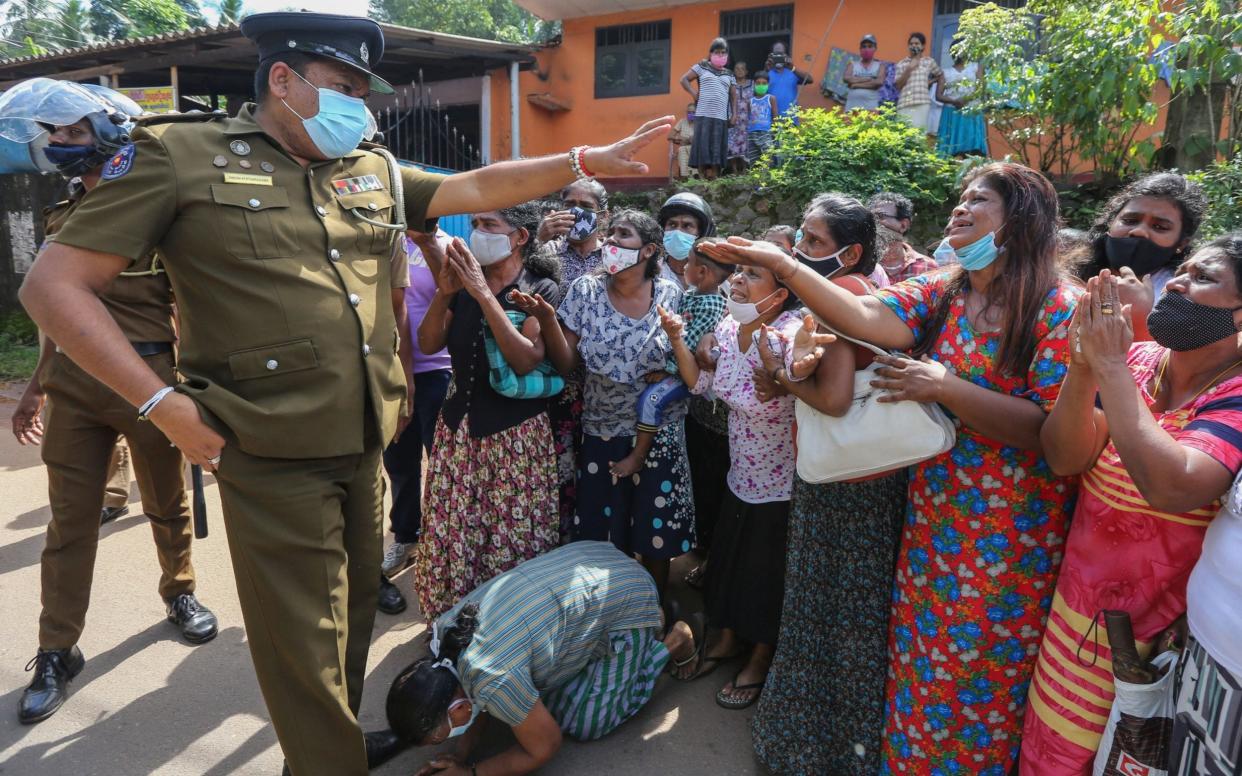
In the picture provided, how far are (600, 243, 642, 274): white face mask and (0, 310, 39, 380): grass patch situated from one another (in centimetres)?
849

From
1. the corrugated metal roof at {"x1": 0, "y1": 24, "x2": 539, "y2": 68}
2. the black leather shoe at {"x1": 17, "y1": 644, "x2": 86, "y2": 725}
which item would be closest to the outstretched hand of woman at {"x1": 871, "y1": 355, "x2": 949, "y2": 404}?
the black leather shoe at {"x1": 17, "y1": 644, "x2": 86, "y2": 725}

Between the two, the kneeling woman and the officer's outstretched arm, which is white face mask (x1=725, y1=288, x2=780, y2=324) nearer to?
the officer's outstretched arm

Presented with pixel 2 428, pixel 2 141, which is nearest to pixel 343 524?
pixel 2 141

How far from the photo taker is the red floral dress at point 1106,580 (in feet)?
5.52

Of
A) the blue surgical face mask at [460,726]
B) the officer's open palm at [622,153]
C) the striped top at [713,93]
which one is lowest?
the blue surgical face mask at [460,726]

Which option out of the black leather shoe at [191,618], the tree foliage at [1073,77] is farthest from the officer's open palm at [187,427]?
the tree foliage at [1073,77]

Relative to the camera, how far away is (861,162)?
283 inches

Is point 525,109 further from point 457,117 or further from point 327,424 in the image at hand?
point 327,424

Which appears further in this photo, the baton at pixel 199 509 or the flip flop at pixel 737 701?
the flip flop at pixel 737 701

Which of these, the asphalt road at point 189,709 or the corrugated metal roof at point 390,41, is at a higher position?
the corrugated metal roof at point 390,41

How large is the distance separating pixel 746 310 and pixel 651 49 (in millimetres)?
9835

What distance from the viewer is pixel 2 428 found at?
6.66 metres

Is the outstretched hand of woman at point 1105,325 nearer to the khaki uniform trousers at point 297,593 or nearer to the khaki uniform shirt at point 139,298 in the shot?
the khaki uniform trousers at point 297,593

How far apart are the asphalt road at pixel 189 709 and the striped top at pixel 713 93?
6.86 m
